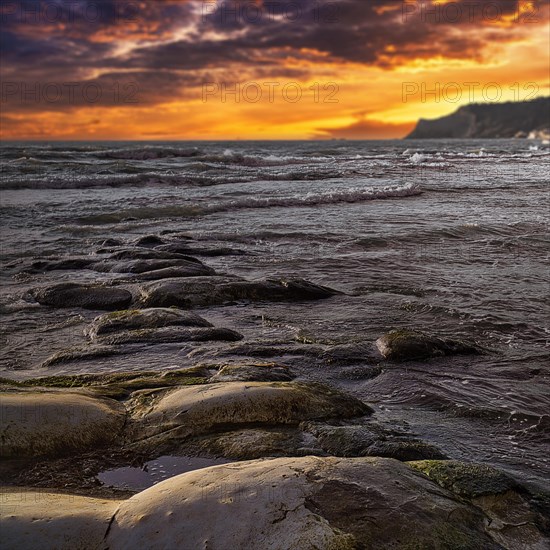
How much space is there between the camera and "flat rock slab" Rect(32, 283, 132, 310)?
8.44m

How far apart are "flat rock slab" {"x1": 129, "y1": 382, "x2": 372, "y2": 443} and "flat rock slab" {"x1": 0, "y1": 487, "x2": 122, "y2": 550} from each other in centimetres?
119

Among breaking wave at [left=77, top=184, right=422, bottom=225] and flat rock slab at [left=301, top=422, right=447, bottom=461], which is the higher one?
flat rock slab at [left=301, top=422, right=447, bottom=461]

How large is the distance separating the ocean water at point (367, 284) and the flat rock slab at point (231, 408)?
1.89ft

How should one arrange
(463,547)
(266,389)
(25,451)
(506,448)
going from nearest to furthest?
1. (463,547)
2. (25,451)
3. (506,448)
4. (266,389)

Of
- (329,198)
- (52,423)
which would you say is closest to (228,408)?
(52,423)

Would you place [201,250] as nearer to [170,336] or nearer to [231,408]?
[170,336]

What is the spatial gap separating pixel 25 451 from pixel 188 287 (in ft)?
15.3

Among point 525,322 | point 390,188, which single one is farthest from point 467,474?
point 390,188

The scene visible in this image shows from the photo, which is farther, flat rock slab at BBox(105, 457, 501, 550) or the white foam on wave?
the white foam on wave

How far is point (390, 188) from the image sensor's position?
76.3ft

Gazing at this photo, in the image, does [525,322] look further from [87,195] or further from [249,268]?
[87,195]

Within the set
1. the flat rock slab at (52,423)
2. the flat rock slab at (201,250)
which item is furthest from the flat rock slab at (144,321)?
the flat rock slab at (201,250)

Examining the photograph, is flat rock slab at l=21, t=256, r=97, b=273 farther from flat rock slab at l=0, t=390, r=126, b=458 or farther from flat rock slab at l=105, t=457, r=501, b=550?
flat rock slab at l=105, t=457, r=501, b=550

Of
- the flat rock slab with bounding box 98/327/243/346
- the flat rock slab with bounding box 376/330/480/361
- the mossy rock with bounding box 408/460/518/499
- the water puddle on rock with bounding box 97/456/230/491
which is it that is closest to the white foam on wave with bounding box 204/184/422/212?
the flat rock slab with bounding box 98/327/243/346
